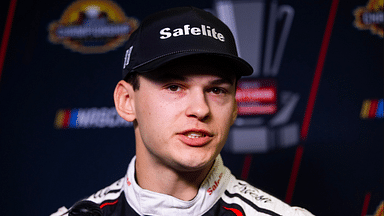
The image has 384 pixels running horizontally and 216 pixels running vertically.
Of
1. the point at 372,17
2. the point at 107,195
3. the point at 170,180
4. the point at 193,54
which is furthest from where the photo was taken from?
the point at 372,17

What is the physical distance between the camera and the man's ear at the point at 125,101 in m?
0.97

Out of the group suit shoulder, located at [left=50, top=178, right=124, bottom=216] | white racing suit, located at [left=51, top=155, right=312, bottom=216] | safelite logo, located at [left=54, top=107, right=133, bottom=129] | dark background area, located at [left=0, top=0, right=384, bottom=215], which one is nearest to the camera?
white racing suit, located at [left=51, top=155, right=312, bottom=216]

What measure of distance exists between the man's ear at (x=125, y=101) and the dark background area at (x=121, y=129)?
0.85 m

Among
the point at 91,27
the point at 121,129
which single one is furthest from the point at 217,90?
the point at 91,27

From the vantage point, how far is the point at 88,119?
6.12 feet

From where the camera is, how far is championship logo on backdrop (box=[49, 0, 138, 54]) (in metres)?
1.91

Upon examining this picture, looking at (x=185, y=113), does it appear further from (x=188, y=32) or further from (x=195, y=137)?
(x=188, y=32)

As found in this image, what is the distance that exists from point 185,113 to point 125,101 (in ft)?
0.81

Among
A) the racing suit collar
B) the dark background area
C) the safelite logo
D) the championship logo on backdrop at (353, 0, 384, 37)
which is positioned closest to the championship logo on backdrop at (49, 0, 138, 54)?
the dark background area

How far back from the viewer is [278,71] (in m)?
1.72

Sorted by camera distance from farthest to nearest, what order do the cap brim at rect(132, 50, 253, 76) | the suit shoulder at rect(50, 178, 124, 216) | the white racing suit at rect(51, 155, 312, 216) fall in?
the suit shoulder at rect(50, 178, 124, 216) < the white racing suit at rect(51, 155, 312, 216) < the cap brim at rect(132, 50, 253, 76)

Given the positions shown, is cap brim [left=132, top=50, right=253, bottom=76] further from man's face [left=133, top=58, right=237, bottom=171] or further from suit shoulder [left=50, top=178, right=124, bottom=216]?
suit shoulder [left=50, top=178, right=124, bottom=216]

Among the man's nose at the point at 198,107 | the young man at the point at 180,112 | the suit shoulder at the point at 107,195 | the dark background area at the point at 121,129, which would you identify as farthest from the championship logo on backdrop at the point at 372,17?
the suit shoulder at the point at 107,195

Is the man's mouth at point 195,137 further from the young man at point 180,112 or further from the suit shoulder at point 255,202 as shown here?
the suit shoulder at point 255,202
